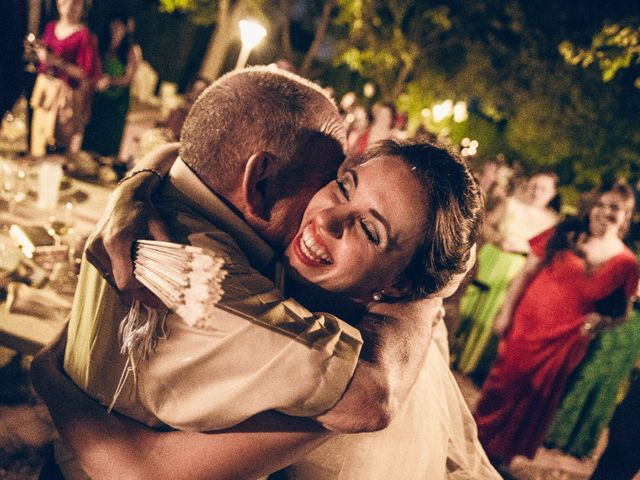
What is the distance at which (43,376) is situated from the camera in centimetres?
144

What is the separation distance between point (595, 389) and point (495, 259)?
5.87 ft

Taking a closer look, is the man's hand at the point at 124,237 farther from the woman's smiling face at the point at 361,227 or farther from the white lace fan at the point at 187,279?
the woman's smiling face at the point at 361,227

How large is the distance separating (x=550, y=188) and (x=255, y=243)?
5707mm

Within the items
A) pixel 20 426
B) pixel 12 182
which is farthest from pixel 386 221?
pixel 12 182

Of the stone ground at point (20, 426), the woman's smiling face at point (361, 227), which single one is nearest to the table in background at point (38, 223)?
A: the stone ground at point (20, 426)

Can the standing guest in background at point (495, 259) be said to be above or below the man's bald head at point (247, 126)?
below

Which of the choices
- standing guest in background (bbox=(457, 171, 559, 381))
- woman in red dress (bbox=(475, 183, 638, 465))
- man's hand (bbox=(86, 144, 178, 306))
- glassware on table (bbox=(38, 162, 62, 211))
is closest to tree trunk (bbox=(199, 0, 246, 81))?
standing guest in background (bbox=(457, 171, 559, 381))

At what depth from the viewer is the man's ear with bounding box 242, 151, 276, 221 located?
4.54ft

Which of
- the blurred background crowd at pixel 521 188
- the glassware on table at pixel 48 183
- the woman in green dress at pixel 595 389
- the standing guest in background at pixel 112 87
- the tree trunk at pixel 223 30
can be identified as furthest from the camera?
the tree trunk at pixel 223 30

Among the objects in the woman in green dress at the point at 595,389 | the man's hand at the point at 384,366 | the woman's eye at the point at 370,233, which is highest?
the woman's eye at the point at 370,233

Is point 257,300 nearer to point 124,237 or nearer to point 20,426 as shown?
point 124,237

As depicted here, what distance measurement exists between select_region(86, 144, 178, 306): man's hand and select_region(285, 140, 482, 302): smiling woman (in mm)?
514

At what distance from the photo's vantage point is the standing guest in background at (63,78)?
18.9 ft

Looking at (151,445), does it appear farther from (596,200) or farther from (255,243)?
(596,200)
